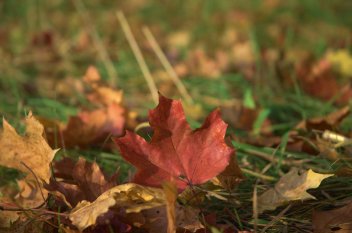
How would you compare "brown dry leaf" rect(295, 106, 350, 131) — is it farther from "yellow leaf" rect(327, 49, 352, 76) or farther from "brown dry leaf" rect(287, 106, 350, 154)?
"yellow leaf" rect(327, 49, 352, 76)

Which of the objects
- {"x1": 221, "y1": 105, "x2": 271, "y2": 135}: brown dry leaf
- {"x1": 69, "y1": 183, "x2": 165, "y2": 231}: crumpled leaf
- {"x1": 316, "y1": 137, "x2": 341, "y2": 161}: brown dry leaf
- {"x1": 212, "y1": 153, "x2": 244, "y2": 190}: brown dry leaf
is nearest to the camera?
{"x1": 69, "y1": 183, "x2": 165, "y2": 231}: crumpled leaf

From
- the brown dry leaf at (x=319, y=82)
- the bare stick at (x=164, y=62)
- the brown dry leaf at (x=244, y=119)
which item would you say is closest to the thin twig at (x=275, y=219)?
the brown dry leaf at (x=244, y=119)

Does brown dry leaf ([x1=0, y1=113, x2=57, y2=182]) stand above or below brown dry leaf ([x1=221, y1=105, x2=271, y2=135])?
above

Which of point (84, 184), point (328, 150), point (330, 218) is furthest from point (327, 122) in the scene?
point (84, 184)

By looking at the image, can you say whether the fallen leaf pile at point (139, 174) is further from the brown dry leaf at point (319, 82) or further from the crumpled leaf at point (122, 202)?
the brown dry leaf at point (319, 82)

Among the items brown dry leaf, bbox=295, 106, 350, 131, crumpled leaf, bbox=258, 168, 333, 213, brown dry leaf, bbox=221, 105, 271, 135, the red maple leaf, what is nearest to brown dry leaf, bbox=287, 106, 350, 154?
brown dry leaf, bbox=295, 106, 350, 131

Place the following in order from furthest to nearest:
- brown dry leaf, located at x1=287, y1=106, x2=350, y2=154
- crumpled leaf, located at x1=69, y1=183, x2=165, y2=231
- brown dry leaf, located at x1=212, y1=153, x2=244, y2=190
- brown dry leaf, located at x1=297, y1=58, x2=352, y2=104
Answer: brown dry leaf, located at x1=297, y1=58, x2=352, y2=104 < brown dry leaf, located at x1=287, y1=106, x2=350, y2=154 < brown dry leaf, located at x1=212, y1=153, x2=244, y2=190 < crumpled leaf, located at x1=69, y1=183, x2=165, y2=231

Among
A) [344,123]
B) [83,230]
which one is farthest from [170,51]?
[83,230]

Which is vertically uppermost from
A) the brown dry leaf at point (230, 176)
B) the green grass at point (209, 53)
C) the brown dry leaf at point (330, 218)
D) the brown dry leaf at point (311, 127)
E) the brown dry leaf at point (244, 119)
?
the brown dry leaf at point (230, 176)
